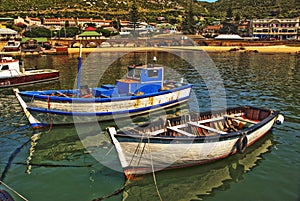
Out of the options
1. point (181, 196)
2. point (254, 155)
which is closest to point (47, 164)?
point (181, 196)

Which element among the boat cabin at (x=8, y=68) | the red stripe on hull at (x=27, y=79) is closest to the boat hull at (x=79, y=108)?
the red stripe on hull at (x=27, y=79)

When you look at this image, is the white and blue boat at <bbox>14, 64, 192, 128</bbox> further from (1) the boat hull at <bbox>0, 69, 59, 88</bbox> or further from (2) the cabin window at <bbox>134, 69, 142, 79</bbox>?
(1) the boat hull at <bbox>0, 69, 59, 88</bbox>

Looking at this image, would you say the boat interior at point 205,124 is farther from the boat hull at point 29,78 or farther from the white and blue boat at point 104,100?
the boat hull at point 29,78

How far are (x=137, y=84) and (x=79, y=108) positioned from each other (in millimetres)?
5080

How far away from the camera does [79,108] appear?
1720cm

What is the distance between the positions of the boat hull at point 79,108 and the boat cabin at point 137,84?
122 centimetres

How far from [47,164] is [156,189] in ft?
18.1

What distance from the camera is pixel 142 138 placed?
10.6 meters

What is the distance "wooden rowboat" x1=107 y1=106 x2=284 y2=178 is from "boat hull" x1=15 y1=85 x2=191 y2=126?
540cm

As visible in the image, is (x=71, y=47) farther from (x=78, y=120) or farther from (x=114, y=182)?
(x=114, y=182)

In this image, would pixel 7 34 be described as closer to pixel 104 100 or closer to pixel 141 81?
pixel 141 81

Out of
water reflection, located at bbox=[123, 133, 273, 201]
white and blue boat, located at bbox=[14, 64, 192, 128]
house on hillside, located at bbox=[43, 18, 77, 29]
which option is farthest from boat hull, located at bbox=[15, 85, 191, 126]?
house on hillside, located at bbox=[43, 18, 77, 29]

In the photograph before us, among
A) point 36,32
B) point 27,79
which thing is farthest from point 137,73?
point 36,32

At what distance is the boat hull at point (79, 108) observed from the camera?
16844 mm
